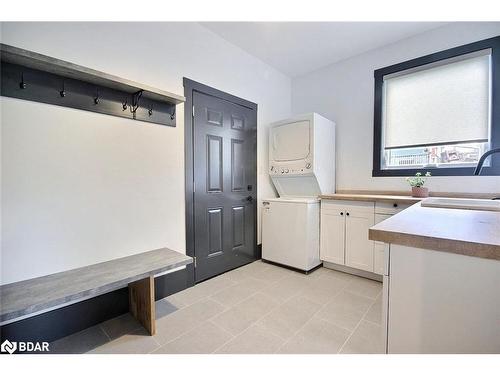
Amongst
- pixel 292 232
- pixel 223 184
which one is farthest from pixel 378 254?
pixel 223 184

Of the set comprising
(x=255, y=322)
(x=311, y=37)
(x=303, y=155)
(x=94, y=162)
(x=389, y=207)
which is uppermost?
(x=311, y=37)

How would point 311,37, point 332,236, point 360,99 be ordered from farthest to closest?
point 360,99 < point 332,236 < point 311,37

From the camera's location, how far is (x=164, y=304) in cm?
195

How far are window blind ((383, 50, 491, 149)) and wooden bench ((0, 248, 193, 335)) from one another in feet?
9.14

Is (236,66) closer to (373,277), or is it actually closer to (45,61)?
(45,61)

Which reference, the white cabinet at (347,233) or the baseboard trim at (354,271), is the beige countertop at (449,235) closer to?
the white cabinet at (347,233)

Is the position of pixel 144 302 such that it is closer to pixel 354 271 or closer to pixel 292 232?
pixel 292 232

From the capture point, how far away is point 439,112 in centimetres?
240

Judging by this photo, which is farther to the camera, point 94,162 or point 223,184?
point 223,184

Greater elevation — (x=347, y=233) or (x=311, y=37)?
(x=311, y=37)

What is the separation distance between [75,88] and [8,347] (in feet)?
5.48

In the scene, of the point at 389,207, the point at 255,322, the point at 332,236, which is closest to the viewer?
the point at 255,322
